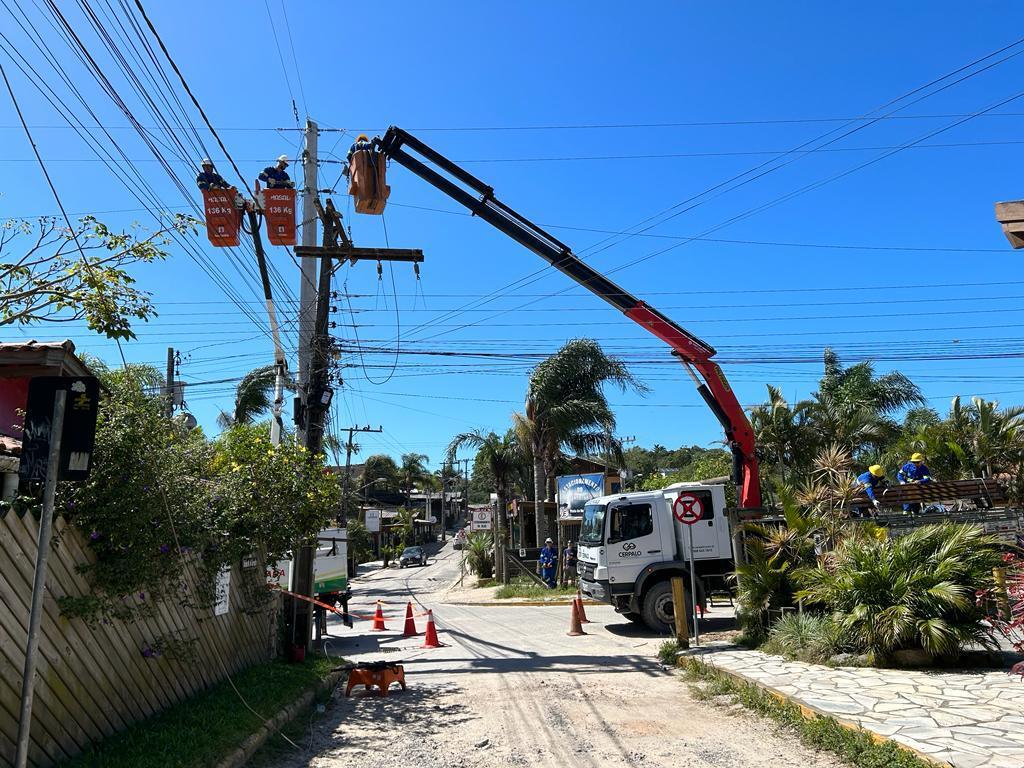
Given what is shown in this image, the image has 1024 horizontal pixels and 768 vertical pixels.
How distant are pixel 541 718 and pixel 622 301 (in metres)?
9.02

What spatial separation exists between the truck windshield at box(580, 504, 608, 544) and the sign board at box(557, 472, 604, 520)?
991cm

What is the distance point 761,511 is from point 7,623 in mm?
11142

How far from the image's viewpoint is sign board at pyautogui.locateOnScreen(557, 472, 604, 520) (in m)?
26.2

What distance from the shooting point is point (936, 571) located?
878 cm

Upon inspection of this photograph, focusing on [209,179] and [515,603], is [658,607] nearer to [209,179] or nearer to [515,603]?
[515,603]

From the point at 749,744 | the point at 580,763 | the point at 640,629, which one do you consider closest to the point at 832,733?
the point at 749,744

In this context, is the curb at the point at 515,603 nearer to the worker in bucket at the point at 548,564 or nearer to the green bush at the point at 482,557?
the worker in bucket at the point at 548,564

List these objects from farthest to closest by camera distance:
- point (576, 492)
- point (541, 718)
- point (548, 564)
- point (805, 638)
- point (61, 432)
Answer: point (576, 492) → point (548, 564) → point (805, 638) → point (541, 718) → point (61, 432)

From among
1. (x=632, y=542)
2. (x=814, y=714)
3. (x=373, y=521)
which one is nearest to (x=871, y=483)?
(x=632, y=542)

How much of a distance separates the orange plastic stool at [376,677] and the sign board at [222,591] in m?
1.97

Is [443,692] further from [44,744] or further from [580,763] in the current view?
[44,744]

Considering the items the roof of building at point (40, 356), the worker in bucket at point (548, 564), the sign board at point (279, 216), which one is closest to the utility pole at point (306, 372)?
the sign board at point (279, 216)

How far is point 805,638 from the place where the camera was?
9.86m

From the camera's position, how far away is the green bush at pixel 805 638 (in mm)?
9430
